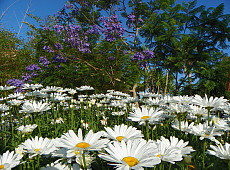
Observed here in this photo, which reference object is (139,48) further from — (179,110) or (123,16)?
(179,110)

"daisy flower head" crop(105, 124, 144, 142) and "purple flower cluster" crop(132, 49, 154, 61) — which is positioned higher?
"purple flower cluster" crop(132, 49, 154, 61)

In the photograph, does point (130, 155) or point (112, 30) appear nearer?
point (130, 155)

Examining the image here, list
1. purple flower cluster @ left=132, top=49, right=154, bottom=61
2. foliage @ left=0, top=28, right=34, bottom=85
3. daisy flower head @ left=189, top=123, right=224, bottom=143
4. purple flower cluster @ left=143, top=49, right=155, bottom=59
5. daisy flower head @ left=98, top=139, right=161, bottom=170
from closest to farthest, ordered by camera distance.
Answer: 1. daisy flower head @ left=98, top=139, right=161, bottom=170
2. daisy flower head @ left=189, top=123, right=224, bottom=143
3. purple flower cluster @ left=132, top=49, right=154, bottom=61
4. purple flower cluster @ left=143, top=49, right=155, bottom=59
5. foliage @ left=0, top=28, right=34, bottom=85

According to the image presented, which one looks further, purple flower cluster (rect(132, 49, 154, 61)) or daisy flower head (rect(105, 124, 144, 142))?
purple flower cluster (rect(132, 49, 154, 61))

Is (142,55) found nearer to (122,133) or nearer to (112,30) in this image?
(112,30)

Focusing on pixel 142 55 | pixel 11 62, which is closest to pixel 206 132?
pixel 142 55

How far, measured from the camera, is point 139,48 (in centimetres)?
615

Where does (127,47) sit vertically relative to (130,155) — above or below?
above

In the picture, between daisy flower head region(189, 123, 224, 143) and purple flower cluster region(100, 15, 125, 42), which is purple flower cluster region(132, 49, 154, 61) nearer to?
purple flower cluster region(100, 15, 125, 42)

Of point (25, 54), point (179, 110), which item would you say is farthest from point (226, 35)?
point (25, 54)

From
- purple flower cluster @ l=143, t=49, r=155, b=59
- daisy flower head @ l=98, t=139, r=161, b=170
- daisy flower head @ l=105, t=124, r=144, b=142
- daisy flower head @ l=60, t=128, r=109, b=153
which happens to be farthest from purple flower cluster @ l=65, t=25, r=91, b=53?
daisy flower head @ l=98, t=139, r=161, b=170

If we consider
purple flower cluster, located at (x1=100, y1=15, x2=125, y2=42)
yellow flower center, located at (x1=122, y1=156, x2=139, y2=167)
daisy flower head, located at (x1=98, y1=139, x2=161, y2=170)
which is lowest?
yellow flower center, located at (x1=122, y1=156, x2=139, y2=167)

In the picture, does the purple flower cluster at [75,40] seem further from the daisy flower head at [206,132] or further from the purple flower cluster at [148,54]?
the daisy flower head at [206,132]

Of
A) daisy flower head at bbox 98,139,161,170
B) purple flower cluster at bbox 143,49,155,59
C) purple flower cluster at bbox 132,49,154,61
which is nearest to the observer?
daisy flower head at bbox 98,139,161,170
